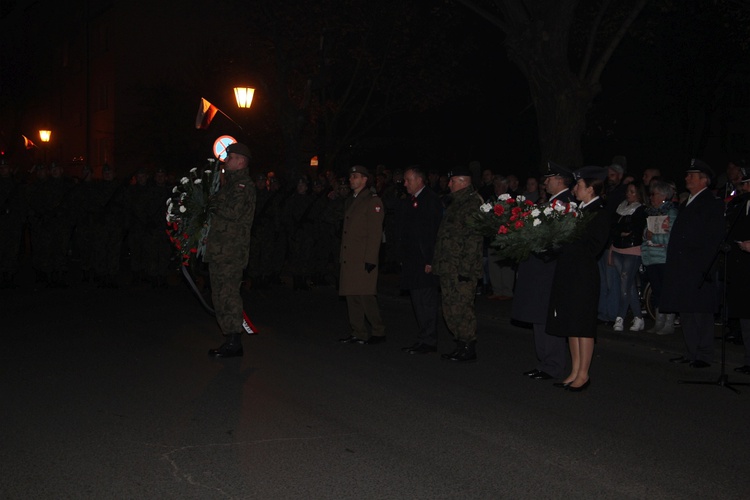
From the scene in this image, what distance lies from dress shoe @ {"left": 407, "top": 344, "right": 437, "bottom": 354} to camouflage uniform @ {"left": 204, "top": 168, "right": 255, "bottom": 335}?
6.52 feet

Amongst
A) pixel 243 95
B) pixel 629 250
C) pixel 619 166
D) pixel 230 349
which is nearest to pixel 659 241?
pixel 629 250

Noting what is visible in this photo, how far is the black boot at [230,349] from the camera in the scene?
9.64m

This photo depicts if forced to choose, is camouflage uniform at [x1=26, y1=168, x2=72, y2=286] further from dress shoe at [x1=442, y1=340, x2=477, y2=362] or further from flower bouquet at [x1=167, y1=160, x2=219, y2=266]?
dress shoe at [x1=442, y1=340, x2=477, y2=362]

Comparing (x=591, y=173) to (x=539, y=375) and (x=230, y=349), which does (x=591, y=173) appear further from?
(x=230, y=349)

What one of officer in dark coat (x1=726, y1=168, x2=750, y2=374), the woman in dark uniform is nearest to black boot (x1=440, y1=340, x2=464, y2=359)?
the woman in dark uniform

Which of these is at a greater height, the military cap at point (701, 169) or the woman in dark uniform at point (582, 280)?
the military cap at point (701, 169)

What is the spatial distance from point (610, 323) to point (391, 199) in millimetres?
6824

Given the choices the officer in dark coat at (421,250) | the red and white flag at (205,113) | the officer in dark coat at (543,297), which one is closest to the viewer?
the officer in dark coat at (543,297)

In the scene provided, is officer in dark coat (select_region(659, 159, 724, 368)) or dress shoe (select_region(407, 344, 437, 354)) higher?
officer in dark coat (select_region(659, 159, 724, 368))

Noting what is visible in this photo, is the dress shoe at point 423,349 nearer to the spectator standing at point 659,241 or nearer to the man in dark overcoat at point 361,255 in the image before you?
the man in dark overcoat at point 361,255

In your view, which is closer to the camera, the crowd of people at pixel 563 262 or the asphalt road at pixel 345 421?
the asphalt road at pixel 345 421

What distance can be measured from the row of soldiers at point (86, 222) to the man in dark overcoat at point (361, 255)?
22.6 ft

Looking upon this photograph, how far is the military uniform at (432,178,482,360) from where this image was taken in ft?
30.8

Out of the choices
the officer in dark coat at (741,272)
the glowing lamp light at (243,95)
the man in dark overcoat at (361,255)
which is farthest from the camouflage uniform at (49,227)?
the officer in dark coat at (741,272)
